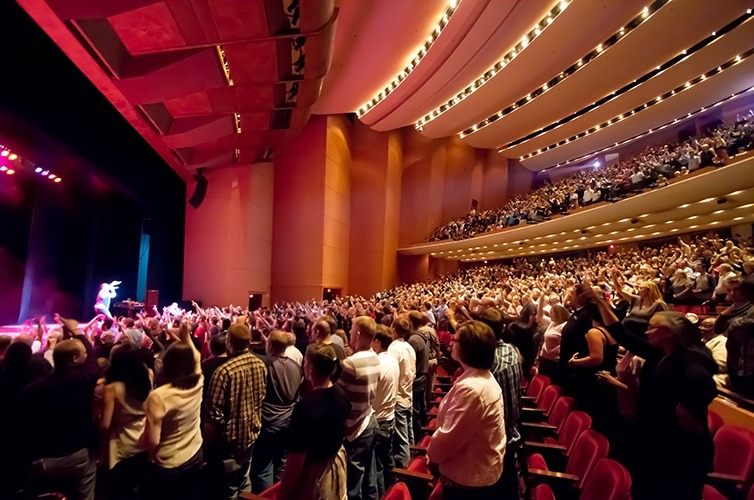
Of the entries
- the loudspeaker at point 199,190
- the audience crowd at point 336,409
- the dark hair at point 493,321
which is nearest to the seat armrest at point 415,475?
the audience crowd at point 336,409

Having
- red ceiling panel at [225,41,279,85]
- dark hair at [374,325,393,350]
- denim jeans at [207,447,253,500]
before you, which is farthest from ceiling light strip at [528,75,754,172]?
denim jeans at [207,447,253,500]

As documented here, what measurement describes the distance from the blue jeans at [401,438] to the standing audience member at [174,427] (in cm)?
166

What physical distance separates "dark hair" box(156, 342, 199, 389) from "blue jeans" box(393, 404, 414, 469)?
176 cm

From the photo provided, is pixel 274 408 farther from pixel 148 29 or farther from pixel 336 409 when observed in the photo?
pixel 148 29

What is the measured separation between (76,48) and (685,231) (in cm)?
1882

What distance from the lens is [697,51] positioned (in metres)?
14.0

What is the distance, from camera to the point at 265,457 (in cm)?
299

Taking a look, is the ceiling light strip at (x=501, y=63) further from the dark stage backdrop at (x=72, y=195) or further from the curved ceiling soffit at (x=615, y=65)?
the dark stage backdrop at (x=72, y=195)

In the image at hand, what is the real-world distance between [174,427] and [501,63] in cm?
1647

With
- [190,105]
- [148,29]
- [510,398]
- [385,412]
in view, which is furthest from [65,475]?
[190,105]

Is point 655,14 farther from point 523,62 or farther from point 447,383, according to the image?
point 447,383

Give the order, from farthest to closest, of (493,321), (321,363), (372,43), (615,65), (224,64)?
(615,65)
(372,43)
(224,64)
(493,321)
(321,363)

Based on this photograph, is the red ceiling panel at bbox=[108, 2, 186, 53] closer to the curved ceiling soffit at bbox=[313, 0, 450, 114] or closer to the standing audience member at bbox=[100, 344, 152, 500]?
the curved ceiling soffit at bbox=[313, 0, 450, 114]

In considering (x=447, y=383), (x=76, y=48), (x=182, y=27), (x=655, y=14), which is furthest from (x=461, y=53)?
(x=447, y=383)
